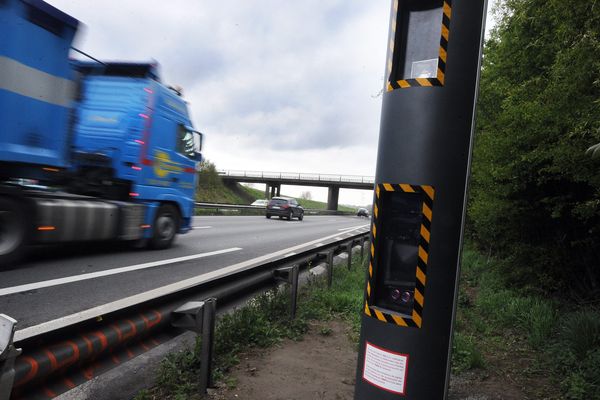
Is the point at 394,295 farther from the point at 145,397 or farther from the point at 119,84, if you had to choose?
the point at 119,84

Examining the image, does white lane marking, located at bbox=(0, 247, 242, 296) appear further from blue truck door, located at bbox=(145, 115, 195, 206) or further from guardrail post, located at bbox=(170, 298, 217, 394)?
guardrail post, located at bbox=(170, 298, 217, 394)

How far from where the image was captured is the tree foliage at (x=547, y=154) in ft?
14.6

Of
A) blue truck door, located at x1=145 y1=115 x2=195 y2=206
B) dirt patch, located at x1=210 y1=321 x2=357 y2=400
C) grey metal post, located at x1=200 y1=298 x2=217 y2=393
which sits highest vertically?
blue truck door, located at x1=145 y1=115 x2=195 y2=206

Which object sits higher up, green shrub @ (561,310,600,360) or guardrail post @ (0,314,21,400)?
guardrail post @ (0,314,21,400)

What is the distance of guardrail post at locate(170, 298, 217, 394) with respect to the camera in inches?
110

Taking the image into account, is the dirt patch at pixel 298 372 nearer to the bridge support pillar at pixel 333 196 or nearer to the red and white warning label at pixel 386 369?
the red and white warning label at pixel 386 369

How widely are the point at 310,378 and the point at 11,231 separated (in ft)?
16.5

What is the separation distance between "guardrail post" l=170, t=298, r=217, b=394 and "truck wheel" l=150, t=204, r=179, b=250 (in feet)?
21.1

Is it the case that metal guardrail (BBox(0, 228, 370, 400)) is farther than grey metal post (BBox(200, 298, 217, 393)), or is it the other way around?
grey metal post (BBox(200, 298, 217, 393))

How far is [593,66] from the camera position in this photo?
436cm

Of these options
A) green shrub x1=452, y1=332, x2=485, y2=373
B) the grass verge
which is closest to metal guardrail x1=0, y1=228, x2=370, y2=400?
green shrub x1=452, y1=332, x2=485, y2=373

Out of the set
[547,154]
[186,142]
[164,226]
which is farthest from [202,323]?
[186,142]

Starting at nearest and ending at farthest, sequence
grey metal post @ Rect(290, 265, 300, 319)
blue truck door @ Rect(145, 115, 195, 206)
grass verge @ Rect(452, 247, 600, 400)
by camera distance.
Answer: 1. grass verge @ Rect(452, 247, 600, 400)
2. grey metal post @ Rect(290, 265, 300, 319)
3. blue truck door @ Rect(145, 115, 195, 206)

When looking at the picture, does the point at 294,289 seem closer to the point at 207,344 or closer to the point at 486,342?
the point at 207,344
